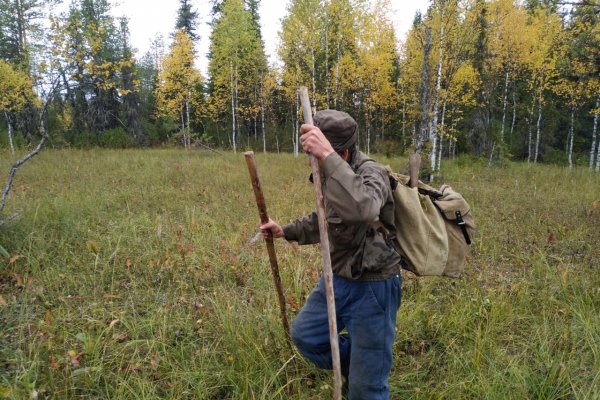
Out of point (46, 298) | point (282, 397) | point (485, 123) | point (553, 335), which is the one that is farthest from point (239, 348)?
point (485, 123)

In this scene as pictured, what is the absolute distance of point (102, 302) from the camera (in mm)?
3652

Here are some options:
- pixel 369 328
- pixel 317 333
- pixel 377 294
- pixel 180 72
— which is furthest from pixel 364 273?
pixel 180 72

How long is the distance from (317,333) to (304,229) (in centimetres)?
67

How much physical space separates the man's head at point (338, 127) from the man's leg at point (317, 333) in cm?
95

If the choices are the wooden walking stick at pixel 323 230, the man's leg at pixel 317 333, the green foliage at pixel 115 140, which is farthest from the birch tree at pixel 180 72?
the wooden walking stick at pixel 323 230

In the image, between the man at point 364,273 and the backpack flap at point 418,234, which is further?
the backpack flap at point 418,234

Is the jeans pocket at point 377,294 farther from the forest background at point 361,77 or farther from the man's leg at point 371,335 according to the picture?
the forest background at point 361,77

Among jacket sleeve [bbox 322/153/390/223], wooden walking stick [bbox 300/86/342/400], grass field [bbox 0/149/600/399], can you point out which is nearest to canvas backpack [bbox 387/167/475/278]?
jacket sleeve [bbox 322/153/390/223]

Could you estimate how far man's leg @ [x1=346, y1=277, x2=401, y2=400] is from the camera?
1998mm

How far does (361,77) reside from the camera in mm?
22359

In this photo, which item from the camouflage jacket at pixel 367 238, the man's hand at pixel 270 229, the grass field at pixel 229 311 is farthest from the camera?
the grass field at pixel 229 311

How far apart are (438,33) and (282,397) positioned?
1425 centimetres

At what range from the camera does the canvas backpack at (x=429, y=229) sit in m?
2.01

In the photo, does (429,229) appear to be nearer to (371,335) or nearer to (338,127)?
(371,335)
